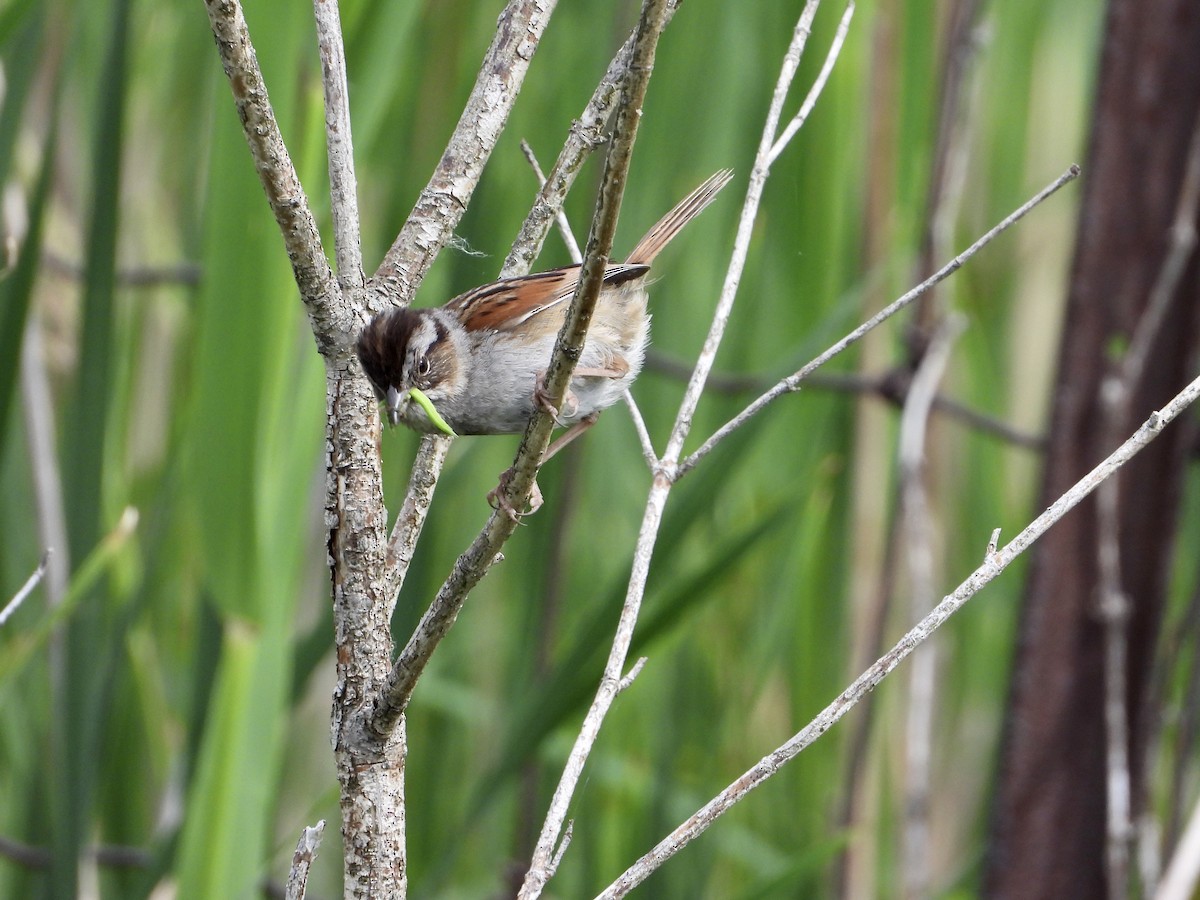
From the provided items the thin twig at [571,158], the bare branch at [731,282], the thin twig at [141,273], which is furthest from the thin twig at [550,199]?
the thin twig at [141,273]

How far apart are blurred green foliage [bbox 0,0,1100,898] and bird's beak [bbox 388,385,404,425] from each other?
155mm

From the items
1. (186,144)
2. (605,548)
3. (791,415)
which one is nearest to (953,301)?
(791,415)

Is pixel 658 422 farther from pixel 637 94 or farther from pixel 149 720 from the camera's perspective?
pixel 637 94

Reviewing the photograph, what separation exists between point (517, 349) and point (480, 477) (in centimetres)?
89

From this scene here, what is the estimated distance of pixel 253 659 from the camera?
5.42 ft

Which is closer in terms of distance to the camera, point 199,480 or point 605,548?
point 199,480

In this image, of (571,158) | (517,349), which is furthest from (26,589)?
(517,349)

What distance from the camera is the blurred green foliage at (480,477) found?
1.65m

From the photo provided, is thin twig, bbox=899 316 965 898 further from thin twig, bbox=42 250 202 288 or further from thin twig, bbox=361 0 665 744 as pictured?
thin twig, bbox=42 250 202 288

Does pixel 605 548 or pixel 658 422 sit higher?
pixel 658 422

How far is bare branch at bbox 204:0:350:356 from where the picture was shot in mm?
1069

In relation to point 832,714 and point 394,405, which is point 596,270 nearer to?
point 832,714

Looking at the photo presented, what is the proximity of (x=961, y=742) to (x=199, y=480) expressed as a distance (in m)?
2.46

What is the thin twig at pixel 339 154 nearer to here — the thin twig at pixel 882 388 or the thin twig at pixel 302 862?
the thin twig at pixel 302 862
